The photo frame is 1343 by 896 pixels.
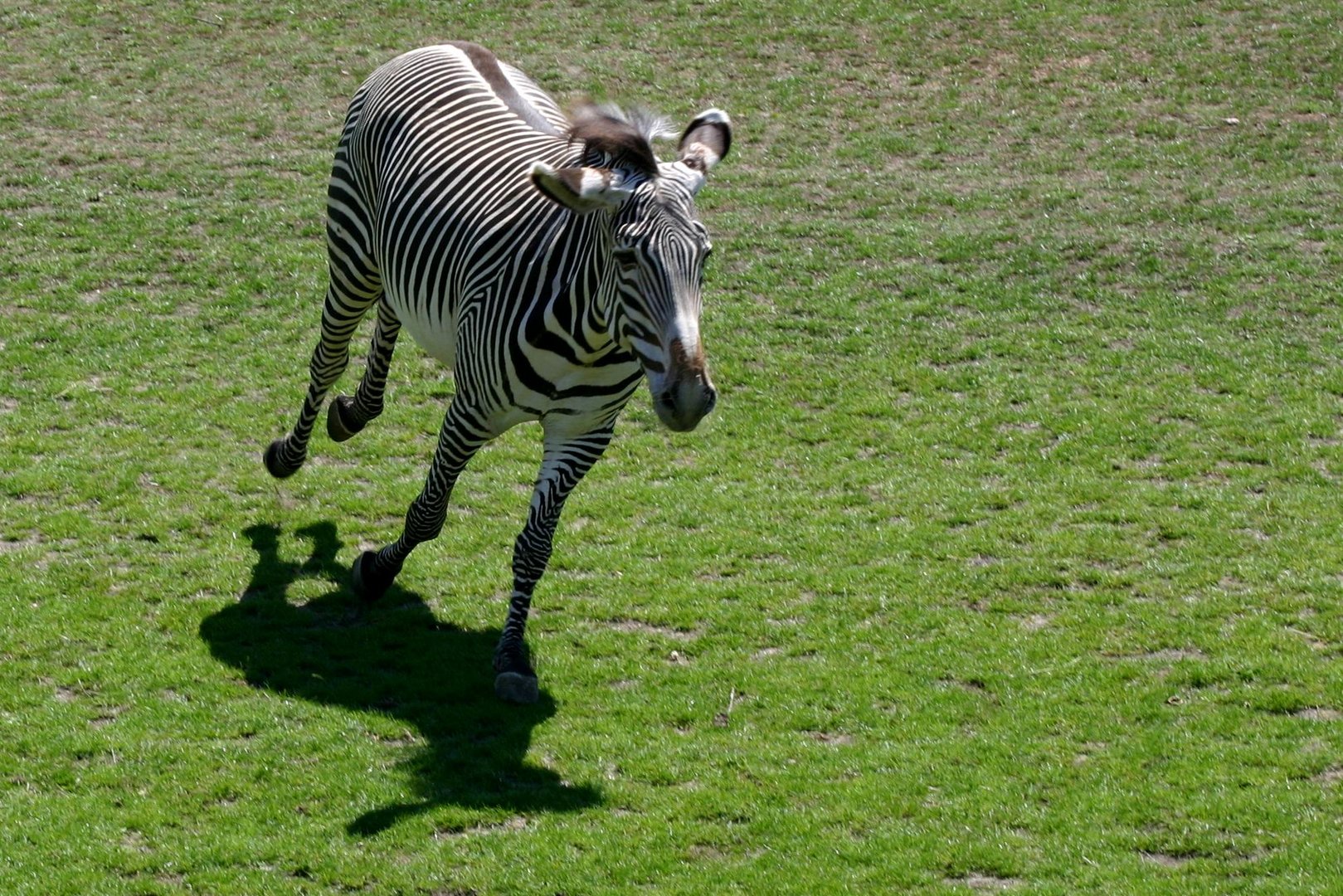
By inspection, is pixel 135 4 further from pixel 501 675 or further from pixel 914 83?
pixel 501 675

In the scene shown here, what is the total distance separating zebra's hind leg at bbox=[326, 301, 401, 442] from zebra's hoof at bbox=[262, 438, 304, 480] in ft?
1.26

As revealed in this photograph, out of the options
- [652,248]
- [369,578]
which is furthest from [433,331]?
[652,248]

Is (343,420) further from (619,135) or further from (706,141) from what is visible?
(619,135)

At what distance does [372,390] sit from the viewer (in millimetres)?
9633

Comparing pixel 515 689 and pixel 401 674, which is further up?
pixel 515 689

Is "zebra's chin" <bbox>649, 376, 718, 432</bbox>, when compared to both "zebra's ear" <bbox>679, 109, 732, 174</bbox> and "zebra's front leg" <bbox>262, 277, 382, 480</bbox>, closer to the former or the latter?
"zebra's ear" <bbox>679, 109, 732, 174</bbox>

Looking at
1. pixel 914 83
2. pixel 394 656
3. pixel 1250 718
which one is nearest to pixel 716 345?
Result: pixel 394 656

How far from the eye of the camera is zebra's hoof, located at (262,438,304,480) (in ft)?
31.6

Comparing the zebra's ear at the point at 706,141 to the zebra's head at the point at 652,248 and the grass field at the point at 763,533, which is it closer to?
the zebra's head at the point at 652,248

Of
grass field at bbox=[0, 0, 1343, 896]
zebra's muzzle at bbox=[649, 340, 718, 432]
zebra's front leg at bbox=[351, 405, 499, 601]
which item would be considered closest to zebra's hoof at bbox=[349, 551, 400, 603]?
zebra's front leg at bbox=[351, 405, 499, 601]

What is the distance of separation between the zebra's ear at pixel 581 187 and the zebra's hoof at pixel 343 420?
380 cm

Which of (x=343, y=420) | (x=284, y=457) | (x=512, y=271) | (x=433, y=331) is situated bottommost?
(x=284, y=457)

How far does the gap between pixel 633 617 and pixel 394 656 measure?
1333mm

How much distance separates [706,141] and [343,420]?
3792mm
